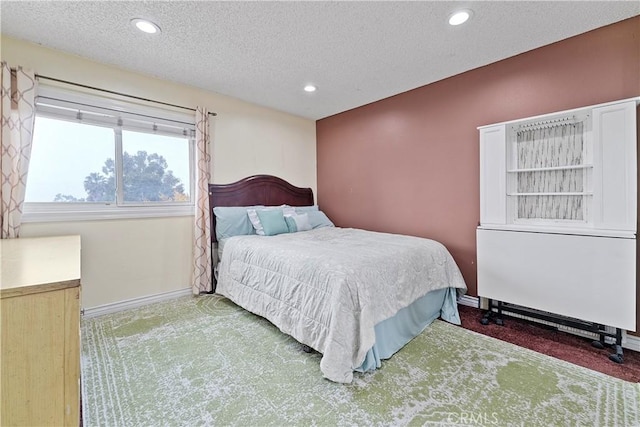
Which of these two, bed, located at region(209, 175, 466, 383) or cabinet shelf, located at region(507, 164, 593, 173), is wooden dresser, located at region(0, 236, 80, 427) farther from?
cabinet shelf, located at region(507, 164, 593, 173)

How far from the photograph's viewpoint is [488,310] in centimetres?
258

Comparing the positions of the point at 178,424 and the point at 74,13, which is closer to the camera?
the point at 178,424

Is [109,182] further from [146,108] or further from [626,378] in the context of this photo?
[626,378]

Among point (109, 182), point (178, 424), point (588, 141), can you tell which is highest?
point (588, 141)

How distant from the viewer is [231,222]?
10.8 ft

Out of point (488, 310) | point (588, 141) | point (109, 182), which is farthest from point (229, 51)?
point (488, 310)

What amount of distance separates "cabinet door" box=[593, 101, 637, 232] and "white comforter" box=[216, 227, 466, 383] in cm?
117

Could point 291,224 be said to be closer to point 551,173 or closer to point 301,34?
point 301,34

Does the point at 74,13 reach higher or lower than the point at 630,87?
higher

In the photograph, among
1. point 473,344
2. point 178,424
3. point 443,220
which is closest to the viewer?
point 178,424

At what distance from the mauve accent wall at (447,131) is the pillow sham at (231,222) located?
1.53m

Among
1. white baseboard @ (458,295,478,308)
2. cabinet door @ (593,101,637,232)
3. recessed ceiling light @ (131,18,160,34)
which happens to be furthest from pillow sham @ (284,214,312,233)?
cabinet door @ (593,101,637,232)

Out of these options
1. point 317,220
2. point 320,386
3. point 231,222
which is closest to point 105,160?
point 231,222

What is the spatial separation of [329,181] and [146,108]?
2583 mm
